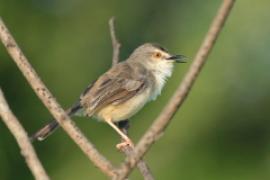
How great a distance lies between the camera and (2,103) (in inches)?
111

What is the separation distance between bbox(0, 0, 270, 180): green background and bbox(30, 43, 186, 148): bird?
2.57m

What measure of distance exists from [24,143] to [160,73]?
3537mm

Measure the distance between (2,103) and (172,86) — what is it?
7132 mm

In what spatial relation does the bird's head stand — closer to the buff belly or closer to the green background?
the buff belly

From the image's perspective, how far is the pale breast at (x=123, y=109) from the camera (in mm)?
5680

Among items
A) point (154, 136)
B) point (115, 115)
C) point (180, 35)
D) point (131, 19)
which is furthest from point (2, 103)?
point (131, 19)

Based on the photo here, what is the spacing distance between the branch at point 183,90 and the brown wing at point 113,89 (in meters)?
2.86

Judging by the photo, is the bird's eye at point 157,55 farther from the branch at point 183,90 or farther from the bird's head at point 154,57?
the branch at point 183,90

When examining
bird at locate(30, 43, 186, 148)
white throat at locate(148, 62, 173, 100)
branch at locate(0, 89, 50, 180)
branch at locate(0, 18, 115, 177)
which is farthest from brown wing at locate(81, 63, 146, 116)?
branch at locate(0, 89, 50, 180)

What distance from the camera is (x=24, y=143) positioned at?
107 inches

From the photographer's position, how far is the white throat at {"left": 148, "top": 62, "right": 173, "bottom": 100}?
20.0 feet

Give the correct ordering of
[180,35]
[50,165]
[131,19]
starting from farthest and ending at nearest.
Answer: [131,19] → [180,35] → [50,165]

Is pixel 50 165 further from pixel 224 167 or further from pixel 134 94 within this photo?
pixel 134 94

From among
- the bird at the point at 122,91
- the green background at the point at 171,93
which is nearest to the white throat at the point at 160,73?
the bird at the point at 122,91
